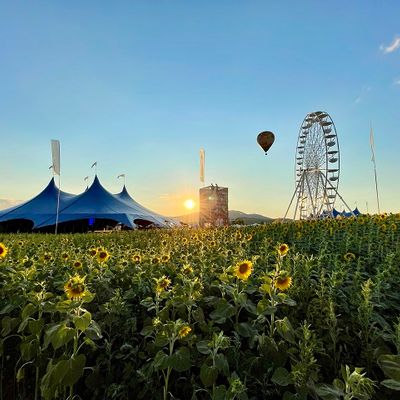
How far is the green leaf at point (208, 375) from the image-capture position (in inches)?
66.4

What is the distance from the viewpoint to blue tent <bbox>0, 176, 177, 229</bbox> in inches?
1118

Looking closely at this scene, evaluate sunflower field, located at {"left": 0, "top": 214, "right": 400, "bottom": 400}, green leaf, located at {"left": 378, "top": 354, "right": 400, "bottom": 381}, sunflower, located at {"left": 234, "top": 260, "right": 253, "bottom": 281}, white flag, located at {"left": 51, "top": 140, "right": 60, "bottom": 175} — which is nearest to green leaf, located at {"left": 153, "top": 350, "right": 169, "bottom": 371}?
sunflower field, located at {"left": 0, "top": 214, "right": 400, "bottom": 400}

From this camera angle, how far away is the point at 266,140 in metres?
20.5

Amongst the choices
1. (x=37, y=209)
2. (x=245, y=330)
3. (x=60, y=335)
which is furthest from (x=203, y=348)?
(x=37, y=209)

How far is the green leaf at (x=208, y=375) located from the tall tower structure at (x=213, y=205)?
19.6 m

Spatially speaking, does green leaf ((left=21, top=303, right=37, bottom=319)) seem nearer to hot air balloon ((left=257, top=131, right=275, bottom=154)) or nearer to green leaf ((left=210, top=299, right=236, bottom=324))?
green leaf ((left=210, top=299, right=236, bottom=324))

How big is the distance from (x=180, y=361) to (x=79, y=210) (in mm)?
28681

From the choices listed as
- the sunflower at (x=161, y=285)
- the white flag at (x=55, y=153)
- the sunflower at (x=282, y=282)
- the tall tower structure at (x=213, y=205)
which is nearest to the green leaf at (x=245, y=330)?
the sunflower at (x=282, y=282)

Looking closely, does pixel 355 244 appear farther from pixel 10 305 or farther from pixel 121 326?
pixel 10 305

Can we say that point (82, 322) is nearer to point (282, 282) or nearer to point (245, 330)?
point (245, 330)

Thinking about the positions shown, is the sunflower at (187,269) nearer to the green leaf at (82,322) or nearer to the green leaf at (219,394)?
the green leaf at (82,322)

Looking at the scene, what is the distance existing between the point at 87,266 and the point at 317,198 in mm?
24810

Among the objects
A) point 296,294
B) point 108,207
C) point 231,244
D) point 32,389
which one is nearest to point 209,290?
point 296,294

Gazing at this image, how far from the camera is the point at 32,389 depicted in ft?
9.03
